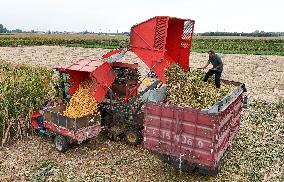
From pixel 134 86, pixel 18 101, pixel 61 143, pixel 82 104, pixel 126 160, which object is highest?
pixel 134 86

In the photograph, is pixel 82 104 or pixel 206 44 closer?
pixel 82 104

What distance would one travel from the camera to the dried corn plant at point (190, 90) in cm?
876

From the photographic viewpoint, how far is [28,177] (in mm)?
8773

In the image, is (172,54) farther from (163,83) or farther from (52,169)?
(52,169)

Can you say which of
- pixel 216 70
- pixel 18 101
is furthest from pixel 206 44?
pixel 18 101

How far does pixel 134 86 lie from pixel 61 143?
10.5ft

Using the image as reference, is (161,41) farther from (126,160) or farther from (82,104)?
(126,160)

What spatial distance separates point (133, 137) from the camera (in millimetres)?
10586

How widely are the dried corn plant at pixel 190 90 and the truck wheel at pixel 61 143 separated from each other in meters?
3.30

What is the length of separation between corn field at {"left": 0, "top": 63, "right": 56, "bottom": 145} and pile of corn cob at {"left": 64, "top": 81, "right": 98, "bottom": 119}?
56.6 inches

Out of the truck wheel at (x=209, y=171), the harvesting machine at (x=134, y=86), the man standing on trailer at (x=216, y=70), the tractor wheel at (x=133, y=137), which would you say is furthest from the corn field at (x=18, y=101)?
the truck wheel at (x=209, y=171)

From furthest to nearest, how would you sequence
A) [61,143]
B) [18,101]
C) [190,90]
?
[18,101]
[61,143]
[190,90]

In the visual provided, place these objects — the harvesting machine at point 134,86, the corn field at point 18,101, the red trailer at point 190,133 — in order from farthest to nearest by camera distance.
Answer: the corn field at point 18,101, the harvesting machine at point 134,86, the red trailer at point 190,133

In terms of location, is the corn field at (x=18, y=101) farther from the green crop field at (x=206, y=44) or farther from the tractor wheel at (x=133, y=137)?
the green crop field at (x=206, y=44)
